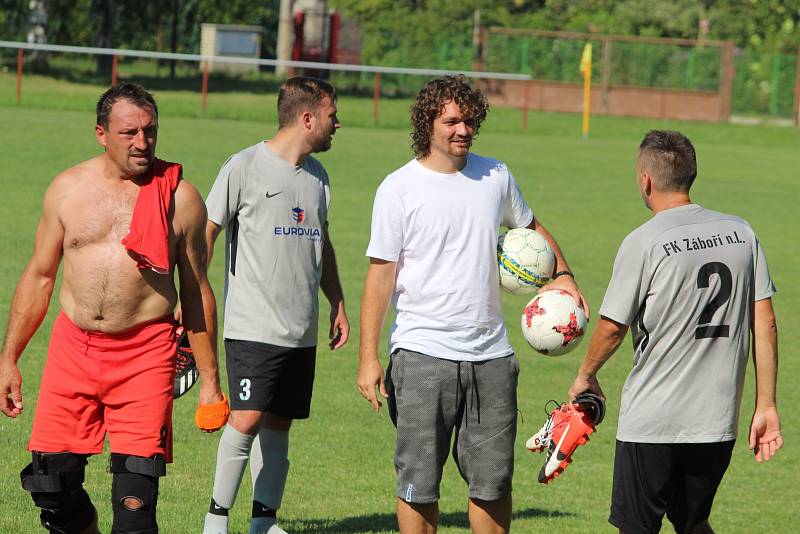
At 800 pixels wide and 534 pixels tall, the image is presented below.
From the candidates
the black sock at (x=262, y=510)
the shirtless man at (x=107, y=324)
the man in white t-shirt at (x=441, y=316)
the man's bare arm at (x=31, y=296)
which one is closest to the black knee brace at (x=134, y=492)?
the shirtless man at (x=107, y=324)

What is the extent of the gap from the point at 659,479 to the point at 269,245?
2.37 meters

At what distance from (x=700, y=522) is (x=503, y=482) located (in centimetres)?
91

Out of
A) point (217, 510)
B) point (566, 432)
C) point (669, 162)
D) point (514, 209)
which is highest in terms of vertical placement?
point (669, 162)

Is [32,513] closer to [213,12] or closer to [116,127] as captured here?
[116,127]

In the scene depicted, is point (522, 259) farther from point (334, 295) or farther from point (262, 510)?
point (262, 510)

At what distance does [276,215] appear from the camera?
22.4ft

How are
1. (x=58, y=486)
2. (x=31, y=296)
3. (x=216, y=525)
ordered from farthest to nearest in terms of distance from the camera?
(x=216, y=525)
(x=31, y=296)
(x=58, y=486)

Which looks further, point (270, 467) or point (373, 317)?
point (270, 467)

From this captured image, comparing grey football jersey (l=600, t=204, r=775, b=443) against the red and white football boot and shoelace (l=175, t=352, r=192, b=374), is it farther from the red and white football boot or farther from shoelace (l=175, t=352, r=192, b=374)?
shoelace (l=175, t=352, r=192, b=374)

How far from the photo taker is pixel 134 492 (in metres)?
5.54

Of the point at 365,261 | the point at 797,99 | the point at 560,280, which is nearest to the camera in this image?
the point at 560,280

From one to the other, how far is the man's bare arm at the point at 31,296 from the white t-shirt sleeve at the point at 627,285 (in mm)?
2327

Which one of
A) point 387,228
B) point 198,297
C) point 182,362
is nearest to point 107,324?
point 198,297

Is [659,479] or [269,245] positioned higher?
[269,245]
